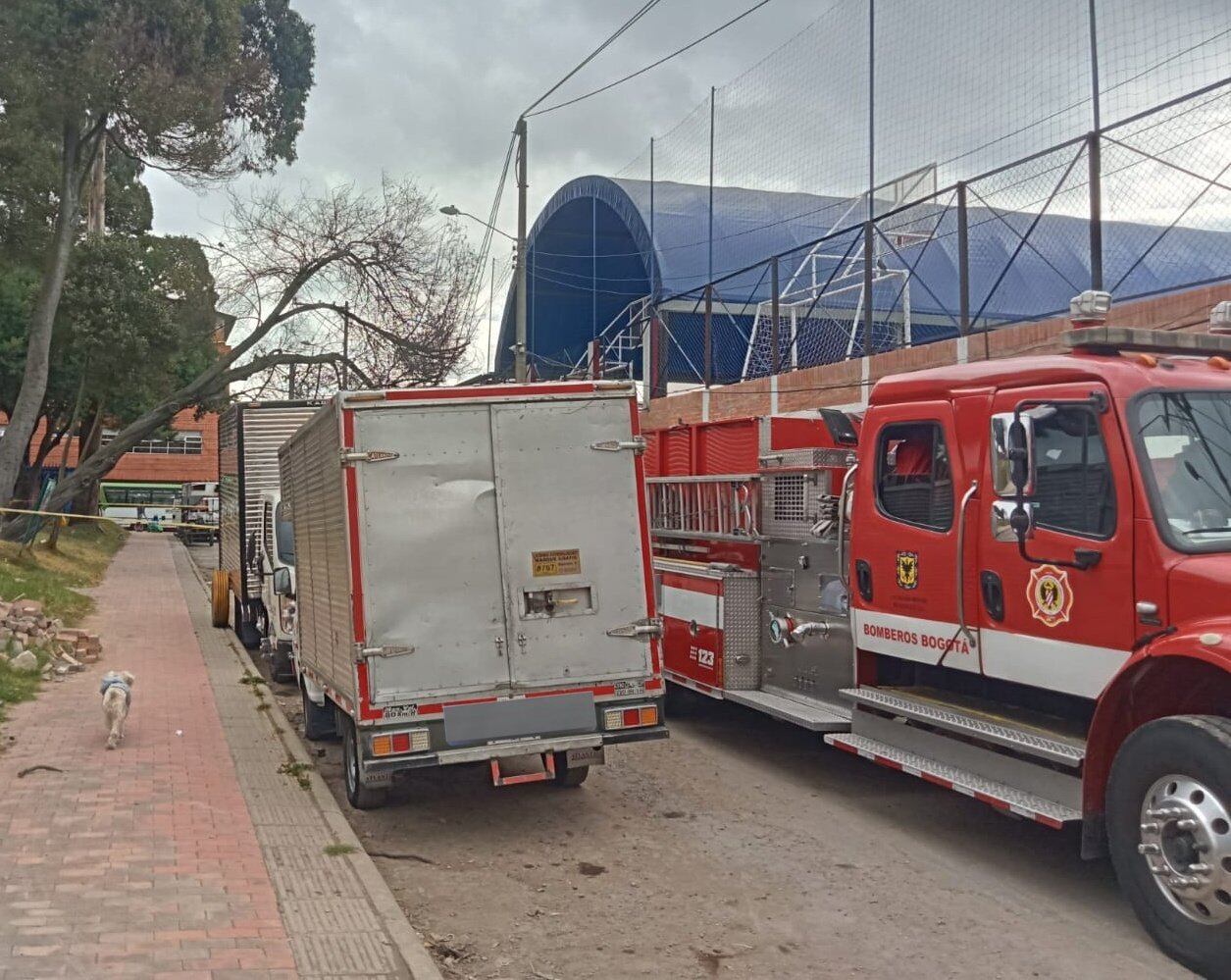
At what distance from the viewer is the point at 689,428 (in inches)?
387

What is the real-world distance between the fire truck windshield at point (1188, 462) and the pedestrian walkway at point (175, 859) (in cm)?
372

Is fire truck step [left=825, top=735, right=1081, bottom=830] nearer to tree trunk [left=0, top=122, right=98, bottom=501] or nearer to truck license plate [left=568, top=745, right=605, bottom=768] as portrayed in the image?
truck license plate [left=568, top=745, right=605, bottom=768]

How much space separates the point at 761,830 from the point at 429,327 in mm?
18696

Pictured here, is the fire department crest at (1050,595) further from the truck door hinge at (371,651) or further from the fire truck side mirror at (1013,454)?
the truck door hinge at (371,651)

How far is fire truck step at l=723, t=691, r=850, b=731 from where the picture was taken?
7.25 meters

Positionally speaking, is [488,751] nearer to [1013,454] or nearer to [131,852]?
[131,852]

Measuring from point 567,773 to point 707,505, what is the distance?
8.39ft

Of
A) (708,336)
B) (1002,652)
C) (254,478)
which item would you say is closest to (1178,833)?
(1002,652)

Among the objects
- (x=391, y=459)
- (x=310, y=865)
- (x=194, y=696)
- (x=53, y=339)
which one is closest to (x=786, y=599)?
(x=391, y=459)

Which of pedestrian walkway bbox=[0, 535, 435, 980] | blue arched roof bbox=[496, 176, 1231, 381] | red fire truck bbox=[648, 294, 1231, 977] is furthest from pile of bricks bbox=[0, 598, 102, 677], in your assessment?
blue arched roof bbox=[496, 176, 1231, 381]

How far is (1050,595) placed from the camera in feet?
18.4

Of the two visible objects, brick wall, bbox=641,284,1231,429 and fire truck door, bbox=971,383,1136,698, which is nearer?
fire truck door, bbox=971,383,1136,698

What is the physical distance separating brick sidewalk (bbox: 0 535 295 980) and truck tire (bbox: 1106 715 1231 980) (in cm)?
352

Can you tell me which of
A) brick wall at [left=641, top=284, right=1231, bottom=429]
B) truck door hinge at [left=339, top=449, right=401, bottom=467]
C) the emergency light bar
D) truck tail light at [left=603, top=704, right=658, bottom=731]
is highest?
brick wall at [left=641, top=284, right=1231, bottom=429]
